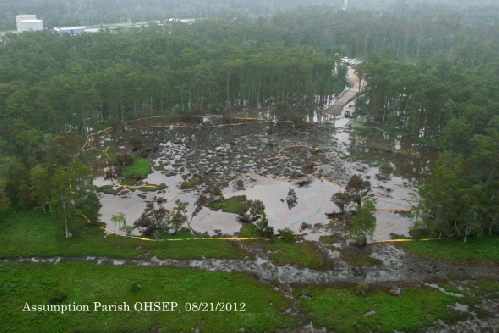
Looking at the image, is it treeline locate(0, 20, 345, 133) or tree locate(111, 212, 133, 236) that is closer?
tree locate(111, 212, 133, 236)

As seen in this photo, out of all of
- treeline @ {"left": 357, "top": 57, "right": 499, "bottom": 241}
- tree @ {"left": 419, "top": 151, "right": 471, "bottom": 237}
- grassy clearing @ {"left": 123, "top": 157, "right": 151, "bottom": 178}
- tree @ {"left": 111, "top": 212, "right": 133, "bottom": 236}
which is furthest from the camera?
grassy clearing @ {"left": 123, "top": 157, "right": 151, "bottom": 178}

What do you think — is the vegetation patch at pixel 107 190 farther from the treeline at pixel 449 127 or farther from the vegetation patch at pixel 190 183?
the treeline at pixel 449 127

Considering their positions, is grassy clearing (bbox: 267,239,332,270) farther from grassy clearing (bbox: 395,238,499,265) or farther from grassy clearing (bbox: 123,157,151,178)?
grassy clearing (bbox: 123,157,151,178)

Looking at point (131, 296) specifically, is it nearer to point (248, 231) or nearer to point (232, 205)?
point (248, 231)

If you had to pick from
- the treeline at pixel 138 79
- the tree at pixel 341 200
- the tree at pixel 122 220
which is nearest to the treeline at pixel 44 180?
the tree at pixel 122 220

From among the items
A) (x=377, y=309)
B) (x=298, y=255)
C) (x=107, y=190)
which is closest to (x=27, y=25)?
(x=107, y=190)

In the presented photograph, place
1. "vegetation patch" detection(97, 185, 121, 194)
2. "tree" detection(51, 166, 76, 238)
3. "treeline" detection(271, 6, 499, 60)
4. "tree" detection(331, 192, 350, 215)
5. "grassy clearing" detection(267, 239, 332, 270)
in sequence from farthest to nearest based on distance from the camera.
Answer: "treeline" detection(271, 6, 499, 60)
"vegetation patch" detection(97, 185, 121, 194)
"tree" detection(331, 192, 350, 215)
"tree" detection(51, 166, 76, 238)
"grassy clearing" detection(267, 239, 332, 270)

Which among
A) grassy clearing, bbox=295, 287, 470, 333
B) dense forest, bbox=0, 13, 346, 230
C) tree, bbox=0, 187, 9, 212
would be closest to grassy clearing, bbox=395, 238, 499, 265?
grassy clearing, bbox=295, 287, 470, 333

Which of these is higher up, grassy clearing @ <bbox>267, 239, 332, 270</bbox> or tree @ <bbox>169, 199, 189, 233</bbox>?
tree @ <bbox>169, 199, 189, 233</bbox>
